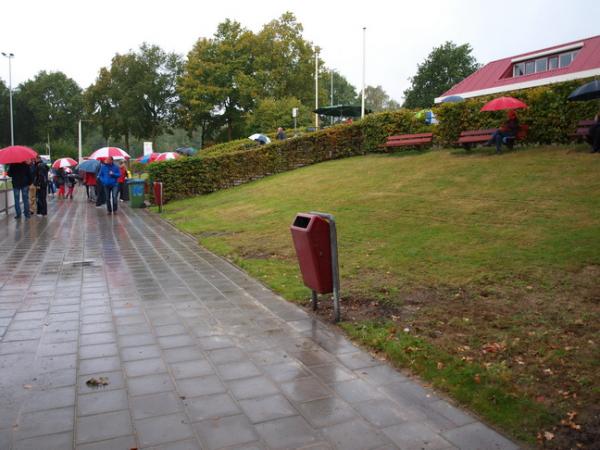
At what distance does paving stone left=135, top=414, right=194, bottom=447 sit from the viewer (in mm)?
3027

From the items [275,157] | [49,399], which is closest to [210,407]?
[49,399]

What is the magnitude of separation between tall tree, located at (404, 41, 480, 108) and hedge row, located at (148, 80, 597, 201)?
3727 cm

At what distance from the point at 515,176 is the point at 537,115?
4004 millimetres

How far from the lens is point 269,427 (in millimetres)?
3176

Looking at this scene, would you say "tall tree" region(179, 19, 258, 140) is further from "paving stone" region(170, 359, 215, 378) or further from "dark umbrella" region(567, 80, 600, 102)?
"paving stone" region(170, 359, 215, 378)

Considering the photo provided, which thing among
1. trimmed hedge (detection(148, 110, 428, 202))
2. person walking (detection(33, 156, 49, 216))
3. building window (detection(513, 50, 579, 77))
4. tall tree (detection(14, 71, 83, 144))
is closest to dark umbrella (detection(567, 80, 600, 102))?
trimmed hedge (detection(148, 110, 428, 202))

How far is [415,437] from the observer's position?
306 cm

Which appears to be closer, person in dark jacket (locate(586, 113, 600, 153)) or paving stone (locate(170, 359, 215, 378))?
paving stone (locate(170, 359, 215, 378))

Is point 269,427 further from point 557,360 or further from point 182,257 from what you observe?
point 182,257

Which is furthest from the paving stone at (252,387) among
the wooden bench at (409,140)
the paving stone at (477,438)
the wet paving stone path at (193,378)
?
the wooden bench at (409,140)

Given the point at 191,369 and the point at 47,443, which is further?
the point at 191,369

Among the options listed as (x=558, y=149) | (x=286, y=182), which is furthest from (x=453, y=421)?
(x=286, y=182)

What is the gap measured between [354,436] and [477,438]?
A: 732 mm

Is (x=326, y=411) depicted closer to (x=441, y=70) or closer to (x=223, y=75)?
(x=223, y=75)
